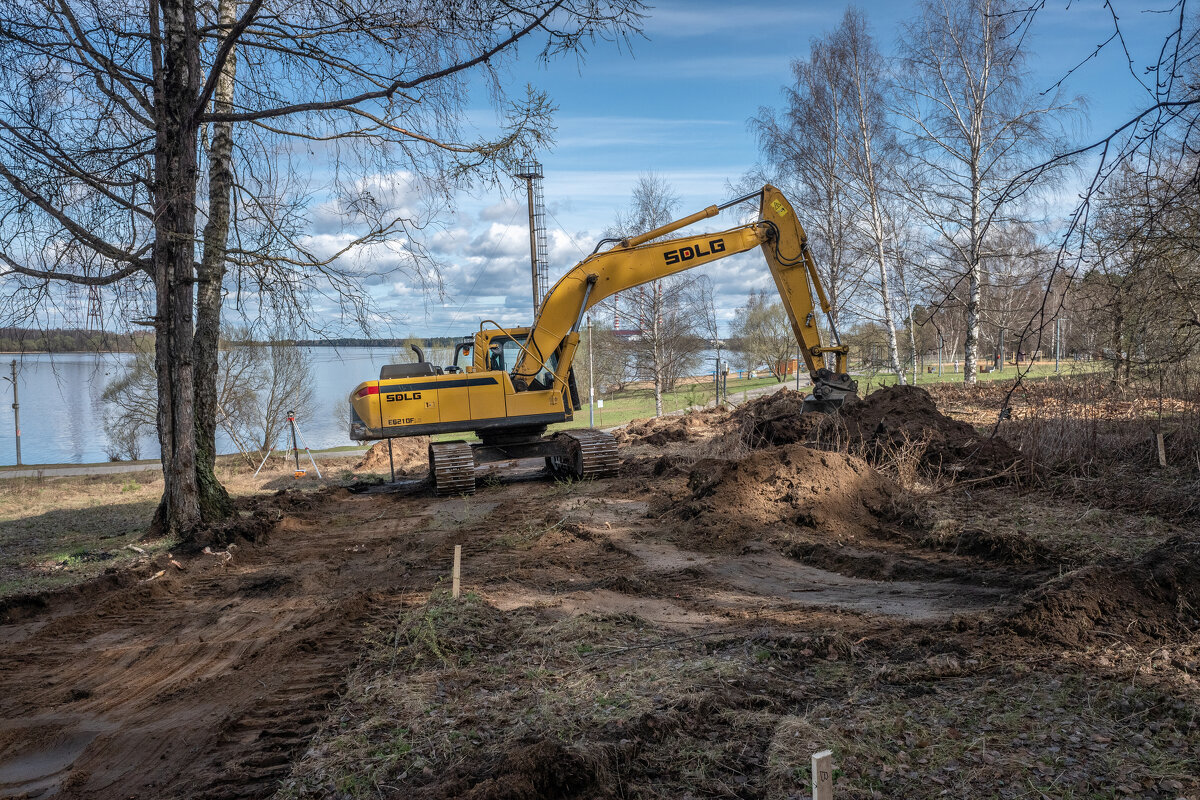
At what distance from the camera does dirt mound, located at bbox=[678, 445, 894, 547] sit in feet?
29.7

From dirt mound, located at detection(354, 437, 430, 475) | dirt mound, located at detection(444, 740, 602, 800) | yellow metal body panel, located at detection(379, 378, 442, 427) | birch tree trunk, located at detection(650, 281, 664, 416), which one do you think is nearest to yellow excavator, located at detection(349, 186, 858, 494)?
yellow metal body panel, located at detection(379, 378, 442, 427)

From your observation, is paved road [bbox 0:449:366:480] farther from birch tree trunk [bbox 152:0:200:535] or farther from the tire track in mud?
the tire track in mud

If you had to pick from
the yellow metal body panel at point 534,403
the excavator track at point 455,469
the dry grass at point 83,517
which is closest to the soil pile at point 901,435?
the yellow metal body panel at point 534,403

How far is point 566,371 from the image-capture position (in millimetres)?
14242

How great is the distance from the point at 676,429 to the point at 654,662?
51.7ft

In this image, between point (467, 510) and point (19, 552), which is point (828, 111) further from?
point (19, 552)

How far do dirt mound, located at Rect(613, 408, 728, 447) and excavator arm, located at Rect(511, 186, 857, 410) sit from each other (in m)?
5.55

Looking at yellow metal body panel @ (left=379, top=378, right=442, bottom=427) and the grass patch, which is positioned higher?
yellow metal body panel @ (left=379, top=378, right=442, bottom=427)

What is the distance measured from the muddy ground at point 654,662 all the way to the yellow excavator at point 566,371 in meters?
4.11

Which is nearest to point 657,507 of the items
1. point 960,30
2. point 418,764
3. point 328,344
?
point 328,344

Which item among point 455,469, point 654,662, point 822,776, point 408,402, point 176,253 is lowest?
point 654,662

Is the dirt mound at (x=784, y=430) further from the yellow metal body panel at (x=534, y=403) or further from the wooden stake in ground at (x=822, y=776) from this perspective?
the wooden stake in ground at (x=822, y=776)

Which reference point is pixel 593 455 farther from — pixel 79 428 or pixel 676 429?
pixel 79 428

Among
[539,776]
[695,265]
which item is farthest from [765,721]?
[695,265]
